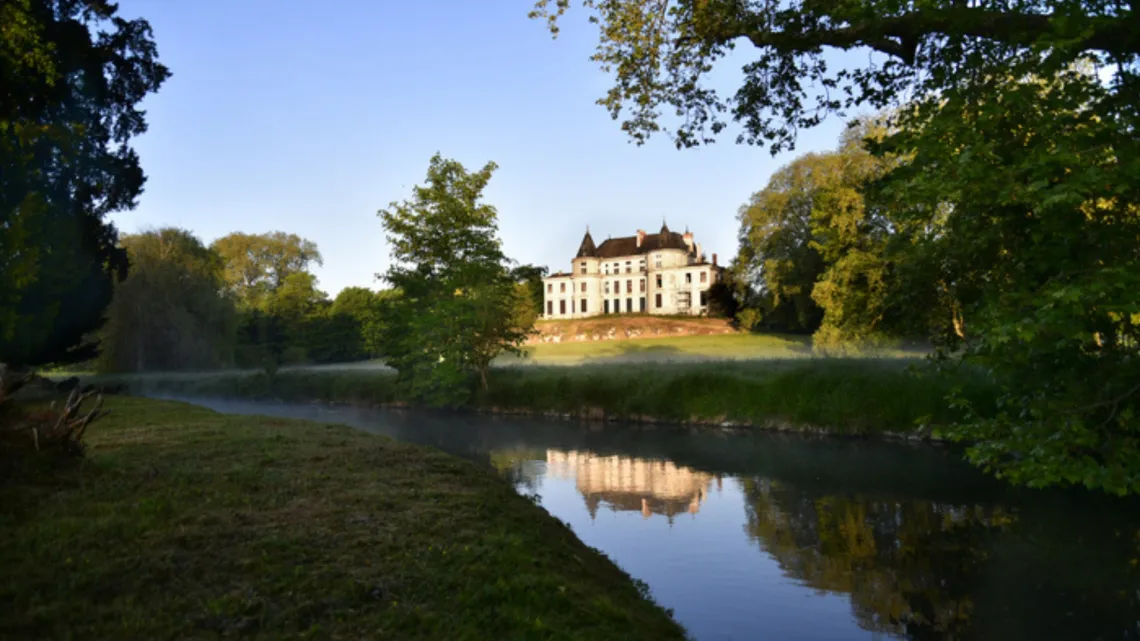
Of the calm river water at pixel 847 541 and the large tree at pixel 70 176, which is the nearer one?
the calm river water at pixel 847 541

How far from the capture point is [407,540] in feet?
24.0

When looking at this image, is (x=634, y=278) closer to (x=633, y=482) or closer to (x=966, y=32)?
(x=633, y=482)

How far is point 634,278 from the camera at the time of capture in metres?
107

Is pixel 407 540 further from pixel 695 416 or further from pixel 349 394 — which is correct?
pixel 349 394

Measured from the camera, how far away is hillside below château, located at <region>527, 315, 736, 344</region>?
2849 inches

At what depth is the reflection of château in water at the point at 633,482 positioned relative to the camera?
16156 millimetres

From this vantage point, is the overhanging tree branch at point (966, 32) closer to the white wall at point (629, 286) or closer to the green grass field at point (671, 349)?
the green grass field at point (671, 349)

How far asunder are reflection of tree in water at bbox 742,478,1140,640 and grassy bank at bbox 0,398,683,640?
3790 mm

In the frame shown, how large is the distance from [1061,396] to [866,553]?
624 cm

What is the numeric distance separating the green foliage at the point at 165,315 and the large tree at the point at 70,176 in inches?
721

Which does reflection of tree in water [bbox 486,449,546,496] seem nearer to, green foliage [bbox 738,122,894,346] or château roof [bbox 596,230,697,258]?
green foliage [bbox 738,122,894,346]

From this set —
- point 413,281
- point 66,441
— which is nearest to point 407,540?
point 66,441

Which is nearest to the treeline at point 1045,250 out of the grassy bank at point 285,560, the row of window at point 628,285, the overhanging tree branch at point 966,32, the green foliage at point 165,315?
the overhanging tree branch at point 966,32

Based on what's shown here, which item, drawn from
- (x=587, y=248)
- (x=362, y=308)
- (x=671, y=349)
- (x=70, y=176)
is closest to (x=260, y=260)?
(x=362, y=308)
